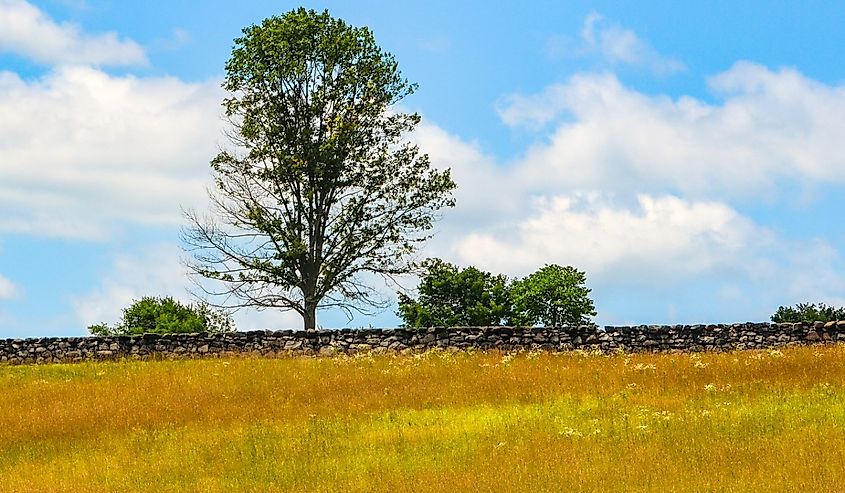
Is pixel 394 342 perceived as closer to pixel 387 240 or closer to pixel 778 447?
pixel 387 240

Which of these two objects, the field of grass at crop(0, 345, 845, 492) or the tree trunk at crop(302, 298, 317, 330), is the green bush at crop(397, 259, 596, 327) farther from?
the field of grass at crop(0, 345, 845, 492)

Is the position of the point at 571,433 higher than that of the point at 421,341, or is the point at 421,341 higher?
the point at 421,341

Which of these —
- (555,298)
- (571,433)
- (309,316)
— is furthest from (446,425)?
(555,298)

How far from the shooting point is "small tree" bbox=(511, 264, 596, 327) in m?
57.6

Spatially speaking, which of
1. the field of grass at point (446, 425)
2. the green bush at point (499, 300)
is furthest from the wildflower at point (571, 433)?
the green bush at point (499, 300)

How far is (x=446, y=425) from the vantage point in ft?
76.7

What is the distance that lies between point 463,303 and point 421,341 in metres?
22.9

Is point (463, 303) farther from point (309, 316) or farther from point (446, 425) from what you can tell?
point (446, 425)

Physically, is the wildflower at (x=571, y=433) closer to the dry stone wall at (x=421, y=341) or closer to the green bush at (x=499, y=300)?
the dry stone wall at (x=421, y=341)

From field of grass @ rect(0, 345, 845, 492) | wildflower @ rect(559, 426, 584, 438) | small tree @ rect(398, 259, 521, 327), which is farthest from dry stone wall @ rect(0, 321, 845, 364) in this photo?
small tree @ rect(398, 259, 521, 327)

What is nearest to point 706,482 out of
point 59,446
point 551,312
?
point 59,446

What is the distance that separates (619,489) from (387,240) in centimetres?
3108

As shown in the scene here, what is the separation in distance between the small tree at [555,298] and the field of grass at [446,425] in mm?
24001

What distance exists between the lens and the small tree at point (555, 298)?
5762 centimetres
